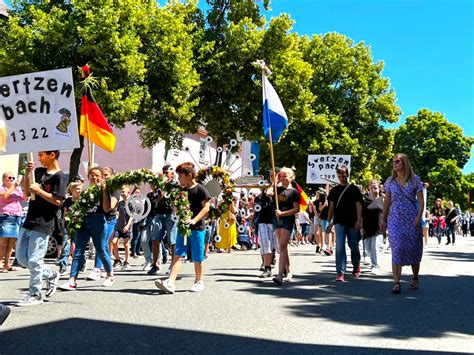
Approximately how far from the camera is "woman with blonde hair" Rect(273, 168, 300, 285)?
942 centimetres

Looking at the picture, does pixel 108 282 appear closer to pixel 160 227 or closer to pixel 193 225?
pixel 193 225

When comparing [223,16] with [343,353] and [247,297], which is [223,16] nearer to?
[247,297]

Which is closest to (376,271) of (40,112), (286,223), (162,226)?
(286,223)

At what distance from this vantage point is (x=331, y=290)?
8812mm

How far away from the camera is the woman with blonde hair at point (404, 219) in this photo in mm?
8711

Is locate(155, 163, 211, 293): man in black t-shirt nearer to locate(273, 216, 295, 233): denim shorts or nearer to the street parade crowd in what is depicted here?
the street parade crowd

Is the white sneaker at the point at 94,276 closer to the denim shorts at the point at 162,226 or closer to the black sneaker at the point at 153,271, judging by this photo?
the black sneaker at the point at 153,271

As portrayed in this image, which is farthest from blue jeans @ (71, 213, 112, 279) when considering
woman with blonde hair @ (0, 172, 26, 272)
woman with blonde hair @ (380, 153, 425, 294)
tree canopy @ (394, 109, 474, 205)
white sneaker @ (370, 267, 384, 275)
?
tree canopy @ (394, 109, 474, 205)

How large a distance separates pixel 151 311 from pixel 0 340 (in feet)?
6.22

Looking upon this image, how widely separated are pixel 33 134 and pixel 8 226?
454cm

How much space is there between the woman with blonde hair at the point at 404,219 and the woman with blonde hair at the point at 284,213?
147cm

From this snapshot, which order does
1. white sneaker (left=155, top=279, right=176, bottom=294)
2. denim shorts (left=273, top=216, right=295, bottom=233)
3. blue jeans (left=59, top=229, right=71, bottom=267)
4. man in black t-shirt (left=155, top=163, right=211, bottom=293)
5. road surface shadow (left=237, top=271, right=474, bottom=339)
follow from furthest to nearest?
blue jeans (left=59, top=229, right=71, bottom=267) → denim shorts (left=273, top=216, right=295, bottom=233) → man in black t-shirt (left=155, top=163, right=211, bottom=293) → white sneaker (left=155, top=279, right=176, bottom=294) → road surface shadow (left=237, top=271, right=474, bottom=339)

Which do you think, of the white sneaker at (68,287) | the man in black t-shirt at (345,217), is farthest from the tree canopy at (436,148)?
the white sneaker at (68,287)

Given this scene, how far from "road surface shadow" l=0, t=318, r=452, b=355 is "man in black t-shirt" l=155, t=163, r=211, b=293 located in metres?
2.41
